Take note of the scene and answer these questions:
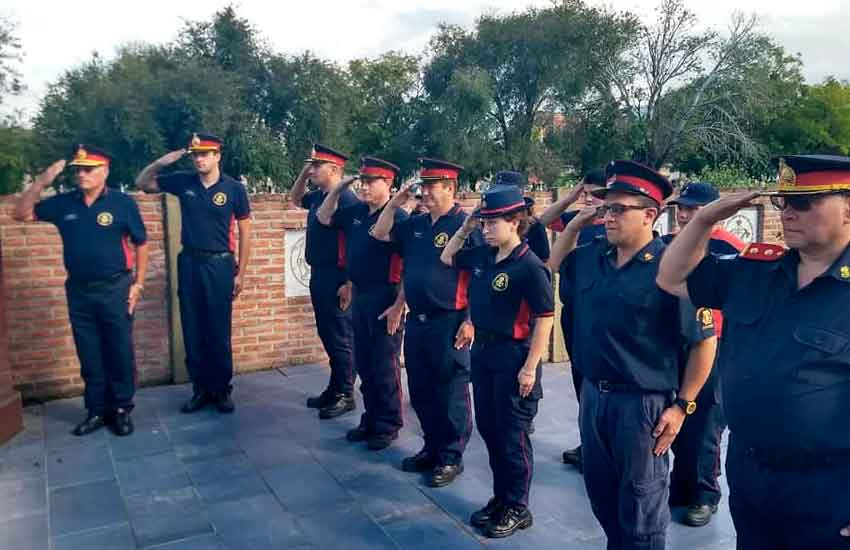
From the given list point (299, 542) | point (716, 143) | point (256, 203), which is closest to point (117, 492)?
point (299, 542)

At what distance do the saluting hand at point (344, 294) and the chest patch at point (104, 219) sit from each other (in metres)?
1.76

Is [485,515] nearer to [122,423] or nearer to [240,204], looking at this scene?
[122,423]

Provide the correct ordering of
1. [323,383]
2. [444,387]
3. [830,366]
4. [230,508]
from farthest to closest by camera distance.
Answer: [323,383]
[444,387]
[230,508]
[830,366]

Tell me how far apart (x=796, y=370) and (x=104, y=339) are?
15.9 ft

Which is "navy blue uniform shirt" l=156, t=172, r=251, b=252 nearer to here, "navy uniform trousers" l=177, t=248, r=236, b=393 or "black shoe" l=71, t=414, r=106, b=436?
"navy uniform trousers" l=177, t=248, r=236, b=393

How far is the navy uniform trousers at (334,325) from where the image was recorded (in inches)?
226

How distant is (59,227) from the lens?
5.26 metres

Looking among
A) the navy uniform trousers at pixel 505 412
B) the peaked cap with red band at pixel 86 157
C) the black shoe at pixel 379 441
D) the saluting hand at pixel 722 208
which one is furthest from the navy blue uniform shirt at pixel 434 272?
the peaked cap with red band at pixel 86 157

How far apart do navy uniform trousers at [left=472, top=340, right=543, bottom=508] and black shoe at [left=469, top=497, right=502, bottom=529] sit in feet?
0.13

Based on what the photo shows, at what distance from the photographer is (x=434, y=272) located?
14.5ft

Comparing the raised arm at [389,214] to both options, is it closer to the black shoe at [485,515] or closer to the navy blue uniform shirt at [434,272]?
the navy blue uniform shirt at [434,272]

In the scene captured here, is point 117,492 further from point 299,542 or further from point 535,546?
Result: point 535,546

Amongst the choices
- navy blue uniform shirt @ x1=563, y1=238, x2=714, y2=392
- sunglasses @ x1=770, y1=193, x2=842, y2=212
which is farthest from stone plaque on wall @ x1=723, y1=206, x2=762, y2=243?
sunglasses @ x1=770, y1=193, x2=842, y2=212

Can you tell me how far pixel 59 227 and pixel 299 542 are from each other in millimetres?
3043
